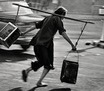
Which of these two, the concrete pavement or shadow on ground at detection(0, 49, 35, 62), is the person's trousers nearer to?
the concrete pavement

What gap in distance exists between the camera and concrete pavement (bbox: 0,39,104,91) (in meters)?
8.00

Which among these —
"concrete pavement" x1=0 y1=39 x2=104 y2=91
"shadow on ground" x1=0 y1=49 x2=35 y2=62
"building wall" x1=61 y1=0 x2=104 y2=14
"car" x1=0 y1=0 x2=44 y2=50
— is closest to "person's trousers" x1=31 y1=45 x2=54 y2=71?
"concrete pavement" x1=0 y1=39 x2=104 y2=91

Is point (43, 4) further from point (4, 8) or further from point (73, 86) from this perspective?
point (73, 86)

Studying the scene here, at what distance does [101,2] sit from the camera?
53.9 meters

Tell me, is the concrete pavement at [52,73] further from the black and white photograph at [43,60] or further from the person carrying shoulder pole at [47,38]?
the person carrying shoulder pole at [47,38]

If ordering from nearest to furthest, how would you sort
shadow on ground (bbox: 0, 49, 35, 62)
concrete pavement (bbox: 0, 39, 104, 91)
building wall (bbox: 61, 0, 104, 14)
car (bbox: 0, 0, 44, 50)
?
concrete pavement (bbox: 0, 39, 104, 91), shadow on ground (bbox: 0, 49, 35, 62), car (bbox: 0, 0, 44, 50), building wall (bbox: 61, 0, 104, 14)

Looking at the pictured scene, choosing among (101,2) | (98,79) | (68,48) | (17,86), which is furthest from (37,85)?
(101,2)

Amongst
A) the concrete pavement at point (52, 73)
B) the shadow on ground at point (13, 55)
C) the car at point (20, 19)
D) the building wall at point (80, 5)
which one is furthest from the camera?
the building wall at point (80, 5)

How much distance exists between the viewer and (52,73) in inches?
382

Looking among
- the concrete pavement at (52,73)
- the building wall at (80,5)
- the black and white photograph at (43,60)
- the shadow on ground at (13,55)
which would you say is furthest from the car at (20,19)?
the building wall at (80,5)

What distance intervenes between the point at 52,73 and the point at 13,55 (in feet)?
9.79

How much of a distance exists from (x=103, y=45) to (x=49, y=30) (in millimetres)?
9316

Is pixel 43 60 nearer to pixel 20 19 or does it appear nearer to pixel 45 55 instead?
pixel 45 55

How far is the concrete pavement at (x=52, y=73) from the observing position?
8.00 metres
